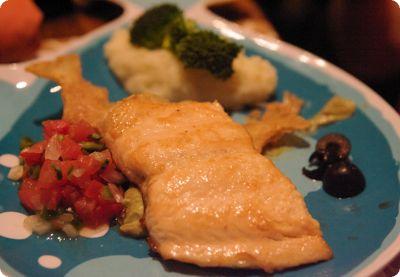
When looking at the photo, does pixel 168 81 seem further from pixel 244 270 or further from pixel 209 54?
pixel 244 270

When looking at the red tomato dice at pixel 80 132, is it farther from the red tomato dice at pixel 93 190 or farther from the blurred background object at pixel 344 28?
the blurred background object at pixel 344 28

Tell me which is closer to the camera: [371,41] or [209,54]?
[209,54]

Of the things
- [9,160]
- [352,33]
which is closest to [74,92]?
[9,160]

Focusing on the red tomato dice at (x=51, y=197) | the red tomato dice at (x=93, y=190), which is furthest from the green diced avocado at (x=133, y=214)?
the red tomato dice at (x=51, y=197)

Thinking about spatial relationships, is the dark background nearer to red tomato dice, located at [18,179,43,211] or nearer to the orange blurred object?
the orange blurred object

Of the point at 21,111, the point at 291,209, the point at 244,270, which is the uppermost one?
the point at 291,209

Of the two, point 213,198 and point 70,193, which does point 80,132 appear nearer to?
point 70,193

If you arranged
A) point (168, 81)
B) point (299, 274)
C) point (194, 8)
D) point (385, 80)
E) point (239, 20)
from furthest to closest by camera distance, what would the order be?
point (239, 20) < point (194, 8) < point (385, 80) < point (168, 81) < point (299, 274)

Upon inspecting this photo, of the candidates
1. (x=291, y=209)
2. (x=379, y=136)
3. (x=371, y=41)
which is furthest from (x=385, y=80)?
(x=291, y=209)

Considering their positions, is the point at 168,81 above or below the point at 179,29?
below
